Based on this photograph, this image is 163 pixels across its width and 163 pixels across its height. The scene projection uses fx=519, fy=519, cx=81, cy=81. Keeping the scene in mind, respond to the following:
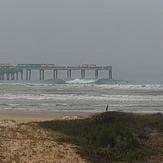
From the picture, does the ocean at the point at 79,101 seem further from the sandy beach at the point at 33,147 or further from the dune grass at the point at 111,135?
the sandy beach at the point at 33,147

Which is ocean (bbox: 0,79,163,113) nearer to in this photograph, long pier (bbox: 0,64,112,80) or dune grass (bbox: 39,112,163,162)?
dune grass (bbox: 39,112,163,162)

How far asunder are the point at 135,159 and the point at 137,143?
3.01 ft

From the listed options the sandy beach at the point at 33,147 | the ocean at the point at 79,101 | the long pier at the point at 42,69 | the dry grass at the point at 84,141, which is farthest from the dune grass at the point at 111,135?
the long pier at the point at 42,69

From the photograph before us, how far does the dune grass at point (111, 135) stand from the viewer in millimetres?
10578

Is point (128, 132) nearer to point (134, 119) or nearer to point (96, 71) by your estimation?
point (134, 119)

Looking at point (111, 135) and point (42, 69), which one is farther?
point (42, 69)

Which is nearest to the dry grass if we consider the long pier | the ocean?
the ocean

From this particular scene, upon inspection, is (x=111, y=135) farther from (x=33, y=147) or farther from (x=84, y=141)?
(x=33, y=147)

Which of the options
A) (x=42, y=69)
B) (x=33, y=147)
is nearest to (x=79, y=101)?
(x=33, y=147)

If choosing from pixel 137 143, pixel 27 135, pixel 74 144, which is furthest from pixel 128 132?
pixel 27 135

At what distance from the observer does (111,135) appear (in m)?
11.4

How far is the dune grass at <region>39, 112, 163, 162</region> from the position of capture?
10578 mm

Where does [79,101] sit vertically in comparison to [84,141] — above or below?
below

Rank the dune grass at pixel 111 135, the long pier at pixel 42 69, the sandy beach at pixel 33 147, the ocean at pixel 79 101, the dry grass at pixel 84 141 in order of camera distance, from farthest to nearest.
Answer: the long pier at pixel 42 69 < the ocean at pixel 79 101 < the dune grass at pixel 111 135 < the dry grass at pixel 84 141 < the sandy beach at pixel 33 147
